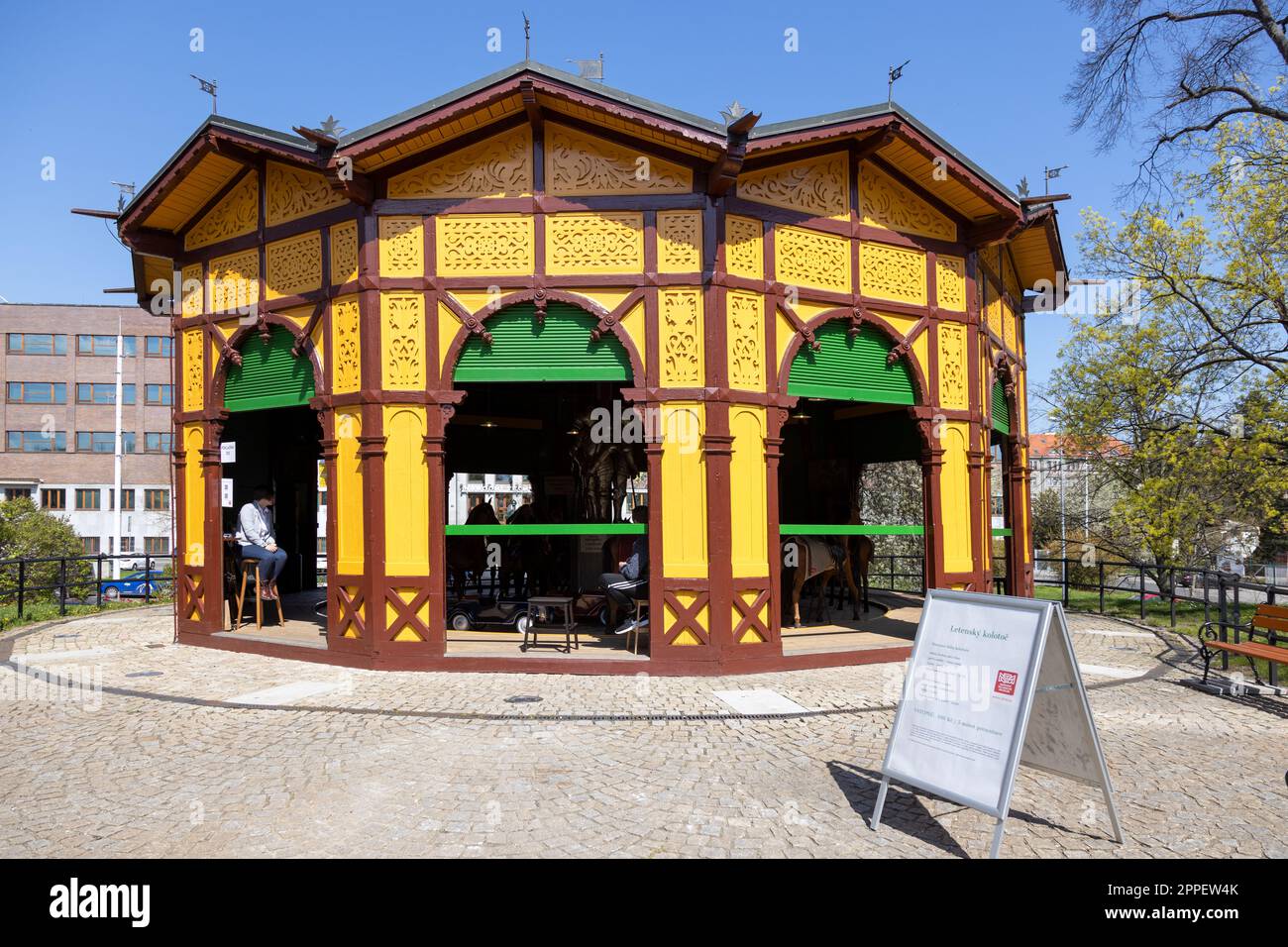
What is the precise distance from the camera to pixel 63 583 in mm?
14516

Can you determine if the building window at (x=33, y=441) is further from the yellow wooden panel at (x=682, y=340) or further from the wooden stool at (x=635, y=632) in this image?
the yellow wooden panel at (x=682, y=340)

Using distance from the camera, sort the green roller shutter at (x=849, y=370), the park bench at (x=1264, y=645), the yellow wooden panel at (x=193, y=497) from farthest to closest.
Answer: the yellow wooden panel at (x=193, y=497), the green roller shutter at (x=849, y=370), the park bench at (x=1264, y=645)

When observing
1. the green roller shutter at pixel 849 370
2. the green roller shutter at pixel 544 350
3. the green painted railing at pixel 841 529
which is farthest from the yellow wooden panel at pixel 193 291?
the green painted railing at pixel 841 529

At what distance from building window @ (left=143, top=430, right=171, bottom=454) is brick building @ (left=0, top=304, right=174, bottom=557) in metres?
0.06

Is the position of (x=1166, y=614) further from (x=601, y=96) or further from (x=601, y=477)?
(x=601, y=96)

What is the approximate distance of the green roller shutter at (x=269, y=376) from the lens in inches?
409

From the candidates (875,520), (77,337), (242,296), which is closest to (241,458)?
(242,296)

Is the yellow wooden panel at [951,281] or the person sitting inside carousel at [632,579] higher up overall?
the yellow wooden panel at [951,281]

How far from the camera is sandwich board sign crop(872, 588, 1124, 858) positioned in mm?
4195

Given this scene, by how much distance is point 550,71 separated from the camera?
29.0 feet

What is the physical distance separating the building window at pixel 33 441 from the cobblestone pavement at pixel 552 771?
50.6 meters

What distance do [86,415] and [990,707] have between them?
5914 centimetres

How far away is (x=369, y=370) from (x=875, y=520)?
73.0 feet

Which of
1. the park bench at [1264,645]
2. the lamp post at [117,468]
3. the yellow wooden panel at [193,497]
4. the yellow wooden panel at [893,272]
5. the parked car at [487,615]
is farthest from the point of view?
the lamp post at [117,468]
